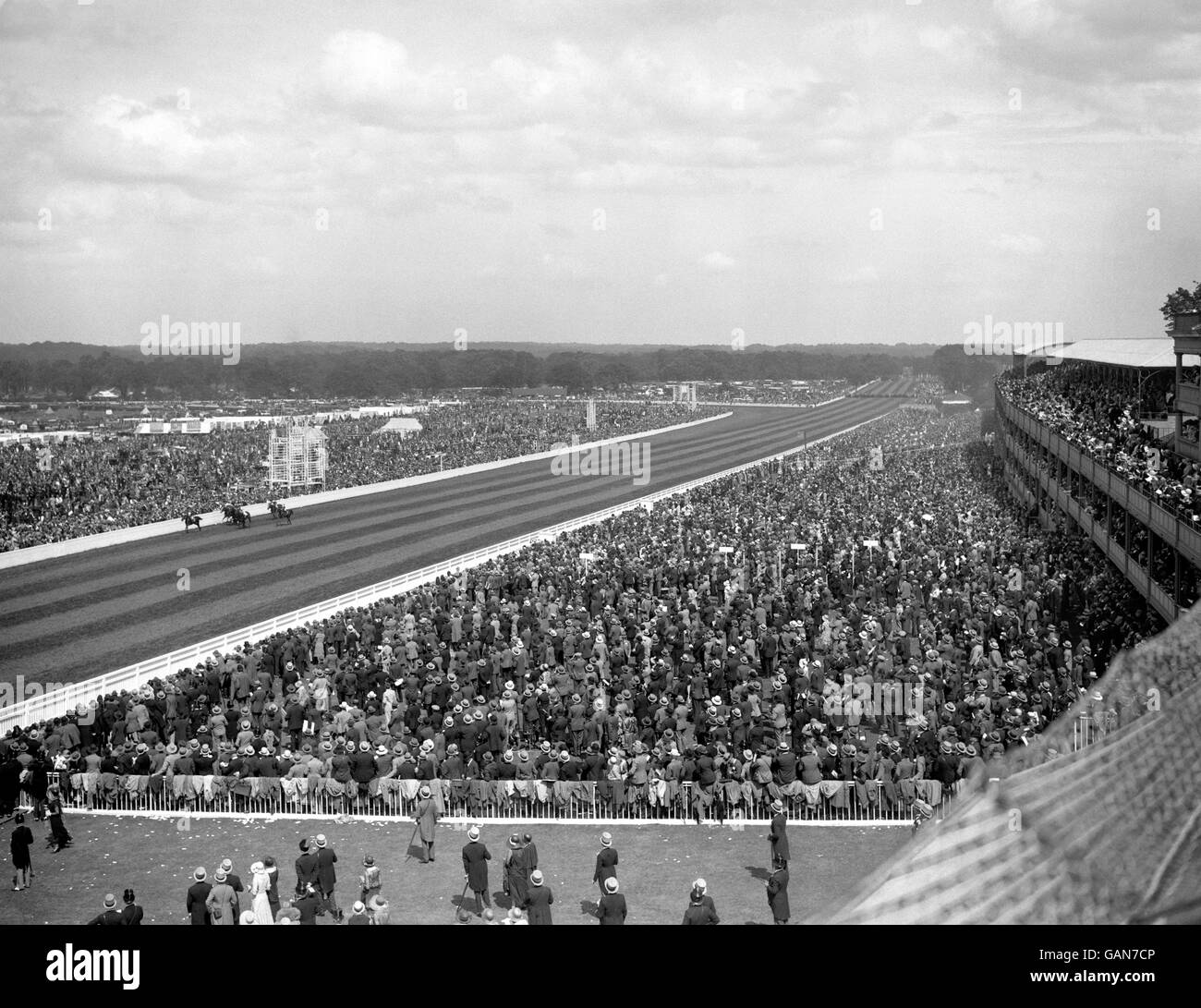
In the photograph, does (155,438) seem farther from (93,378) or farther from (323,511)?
(93,378)

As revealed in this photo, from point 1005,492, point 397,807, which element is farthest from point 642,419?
point 397,807

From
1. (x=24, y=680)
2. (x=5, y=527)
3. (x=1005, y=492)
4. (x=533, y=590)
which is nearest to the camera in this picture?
(x=24, y=680)

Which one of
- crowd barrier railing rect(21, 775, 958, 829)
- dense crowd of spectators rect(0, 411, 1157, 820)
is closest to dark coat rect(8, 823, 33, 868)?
crowd barrier railing rect(21, 775, 958, 829)

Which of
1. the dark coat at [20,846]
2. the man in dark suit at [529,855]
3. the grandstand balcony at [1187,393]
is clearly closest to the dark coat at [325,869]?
the man in dark suit at [529,855]

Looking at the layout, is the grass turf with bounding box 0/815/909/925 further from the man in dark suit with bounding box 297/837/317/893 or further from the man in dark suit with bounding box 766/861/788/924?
the man in dark suit with bounding box 297/837/317/893

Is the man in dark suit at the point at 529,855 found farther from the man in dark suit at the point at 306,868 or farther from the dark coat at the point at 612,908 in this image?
the man in dark suit at the point at 306,868

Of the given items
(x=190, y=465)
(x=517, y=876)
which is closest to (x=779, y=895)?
(x=517, y=876)
